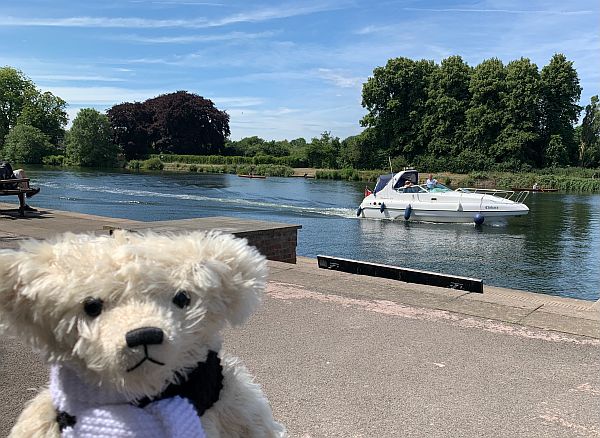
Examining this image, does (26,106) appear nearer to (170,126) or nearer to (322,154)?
(170,126)

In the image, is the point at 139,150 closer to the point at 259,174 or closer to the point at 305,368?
the point at 259,174

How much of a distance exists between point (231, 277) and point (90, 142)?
8936 cm

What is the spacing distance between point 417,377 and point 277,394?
3.16 ft

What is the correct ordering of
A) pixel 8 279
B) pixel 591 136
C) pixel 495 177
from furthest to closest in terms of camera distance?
pixel 591 136
pixel 495 177
pixel 8 279

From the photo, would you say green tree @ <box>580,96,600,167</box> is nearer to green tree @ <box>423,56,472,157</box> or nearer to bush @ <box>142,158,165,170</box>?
green tree @ <box>423,56,472,157</box>

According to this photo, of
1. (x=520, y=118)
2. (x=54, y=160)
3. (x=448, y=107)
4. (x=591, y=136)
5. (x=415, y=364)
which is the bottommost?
(x=415, y=364)

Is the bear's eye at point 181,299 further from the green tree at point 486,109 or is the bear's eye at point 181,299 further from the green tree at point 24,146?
the green tree at point 24,146

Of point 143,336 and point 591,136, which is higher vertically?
point 591,136

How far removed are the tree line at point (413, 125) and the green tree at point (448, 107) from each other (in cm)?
12

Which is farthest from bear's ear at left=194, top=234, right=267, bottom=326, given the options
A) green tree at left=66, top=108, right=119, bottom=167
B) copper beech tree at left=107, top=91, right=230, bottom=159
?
copper beech tree at left=107, top=91, right=230, bottom=159

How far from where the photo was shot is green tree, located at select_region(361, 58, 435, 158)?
72312 millimetres

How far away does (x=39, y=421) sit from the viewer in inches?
66.7

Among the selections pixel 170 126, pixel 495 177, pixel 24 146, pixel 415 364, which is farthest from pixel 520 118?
pixel 24 146

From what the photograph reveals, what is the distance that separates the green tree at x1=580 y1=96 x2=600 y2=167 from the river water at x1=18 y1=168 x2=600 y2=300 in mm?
26993
